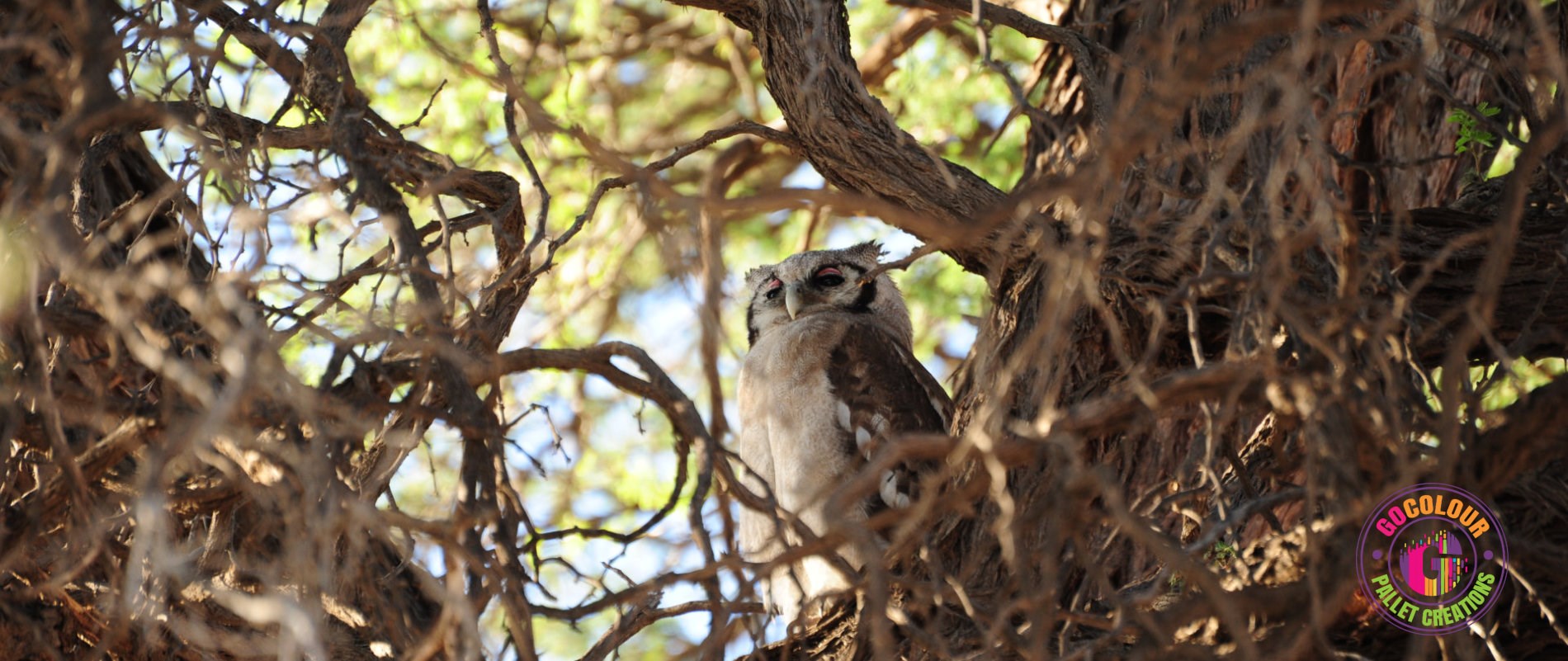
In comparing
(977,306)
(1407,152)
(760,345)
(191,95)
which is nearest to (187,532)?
(191,95)

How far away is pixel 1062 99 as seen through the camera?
187 inches

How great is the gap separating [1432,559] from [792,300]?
10.5 ft

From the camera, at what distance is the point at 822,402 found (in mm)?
4746

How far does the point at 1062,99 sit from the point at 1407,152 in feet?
9.31

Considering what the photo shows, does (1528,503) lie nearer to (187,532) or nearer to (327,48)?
(327,48)

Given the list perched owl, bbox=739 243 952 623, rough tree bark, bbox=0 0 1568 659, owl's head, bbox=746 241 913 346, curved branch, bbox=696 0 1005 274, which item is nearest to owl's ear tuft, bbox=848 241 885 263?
owl's head, bbox=746 241 913 346

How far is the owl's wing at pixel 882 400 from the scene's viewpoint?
454 centimetres

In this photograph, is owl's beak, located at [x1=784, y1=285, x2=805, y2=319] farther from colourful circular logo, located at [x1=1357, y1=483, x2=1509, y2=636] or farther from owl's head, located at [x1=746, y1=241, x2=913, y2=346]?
colourful circular logo, located at [x1=1357, y1=483, x2=1509, y2=636]

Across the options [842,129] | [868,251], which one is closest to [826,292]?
[868,251]

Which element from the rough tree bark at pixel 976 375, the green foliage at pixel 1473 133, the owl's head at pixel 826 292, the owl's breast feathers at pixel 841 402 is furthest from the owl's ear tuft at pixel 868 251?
the green foliage at pixel 1473 133

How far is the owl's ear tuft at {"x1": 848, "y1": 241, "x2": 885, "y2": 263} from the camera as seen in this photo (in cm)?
554

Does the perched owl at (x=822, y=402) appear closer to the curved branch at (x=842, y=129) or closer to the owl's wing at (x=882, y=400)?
the owl's wing at (x=882, y=400)

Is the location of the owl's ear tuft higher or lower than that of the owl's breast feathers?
higher

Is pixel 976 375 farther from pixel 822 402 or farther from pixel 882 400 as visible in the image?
pixel 822 402
